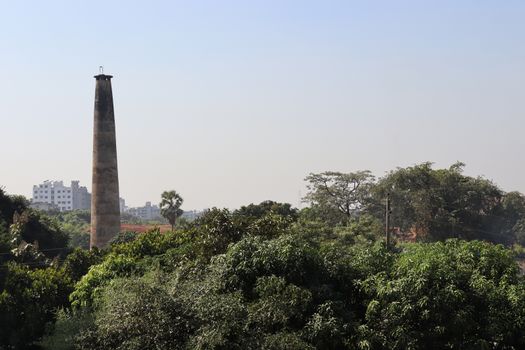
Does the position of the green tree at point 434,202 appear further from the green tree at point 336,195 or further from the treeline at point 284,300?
the treeline at point 284,300

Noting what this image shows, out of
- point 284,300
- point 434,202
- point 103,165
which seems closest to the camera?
point 284,300

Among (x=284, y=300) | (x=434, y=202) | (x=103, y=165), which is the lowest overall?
(x=284, y=300)

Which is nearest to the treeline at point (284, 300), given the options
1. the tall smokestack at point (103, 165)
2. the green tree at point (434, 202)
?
the tall smokestack at point (103, 165)

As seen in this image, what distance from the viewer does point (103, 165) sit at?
43.5m

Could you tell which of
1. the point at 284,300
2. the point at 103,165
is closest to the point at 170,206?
the point at 103,165

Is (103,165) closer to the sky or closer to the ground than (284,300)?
closer to the sky

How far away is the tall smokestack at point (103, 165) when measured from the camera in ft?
142

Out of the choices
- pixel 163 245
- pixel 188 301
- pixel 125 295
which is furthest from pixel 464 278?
pixel 163 245

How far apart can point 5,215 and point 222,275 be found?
32198 mm

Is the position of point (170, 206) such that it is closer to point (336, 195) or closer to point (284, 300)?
point (336, 195)

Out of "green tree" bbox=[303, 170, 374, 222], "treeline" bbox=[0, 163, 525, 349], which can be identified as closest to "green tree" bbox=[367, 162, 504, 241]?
"green tree" bbox=[303, 170, 374, 222]

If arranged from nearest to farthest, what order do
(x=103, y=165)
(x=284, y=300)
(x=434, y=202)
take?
1. (x=284, y=300)
2. (x=103, y=165)
3. (x=434, y=202)

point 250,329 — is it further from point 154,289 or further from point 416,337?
point 416,337

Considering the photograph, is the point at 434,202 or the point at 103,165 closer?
Answer: the point at 103,165
